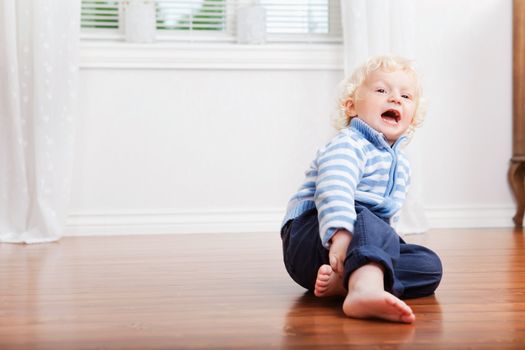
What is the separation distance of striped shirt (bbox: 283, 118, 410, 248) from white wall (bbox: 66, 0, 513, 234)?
5.01 ft

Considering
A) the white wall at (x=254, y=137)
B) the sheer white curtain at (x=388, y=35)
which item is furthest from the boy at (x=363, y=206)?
the white wall at (x=254, y=137)

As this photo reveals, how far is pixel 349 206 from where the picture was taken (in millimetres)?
1367

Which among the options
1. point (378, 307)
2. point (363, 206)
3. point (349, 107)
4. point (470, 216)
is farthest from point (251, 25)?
point (378, 307)

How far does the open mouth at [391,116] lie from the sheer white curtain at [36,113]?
160 centimetres

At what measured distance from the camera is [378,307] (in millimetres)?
1184

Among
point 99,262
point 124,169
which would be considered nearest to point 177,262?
point 99,262

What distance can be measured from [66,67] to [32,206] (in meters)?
0.51

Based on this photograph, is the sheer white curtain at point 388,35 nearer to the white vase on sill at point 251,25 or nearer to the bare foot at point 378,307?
the white vase on sill at point 251,25

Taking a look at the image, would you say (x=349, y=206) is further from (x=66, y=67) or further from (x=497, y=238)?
(x=66, y=67)

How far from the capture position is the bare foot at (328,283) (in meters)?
1.37

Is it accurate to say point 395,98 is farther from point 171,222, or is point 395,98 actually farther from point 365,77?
point 171,222

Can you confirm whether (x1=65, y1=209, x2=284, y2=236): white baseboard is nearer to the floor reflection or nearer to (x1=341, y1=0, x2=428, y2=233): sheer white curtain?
(x1=341, y1=0, x2=428, y2=233): sheer white curtain

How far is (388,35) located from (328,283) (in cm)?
178

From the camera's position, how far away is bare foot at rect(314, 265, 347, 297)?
1367 mm
